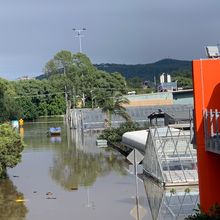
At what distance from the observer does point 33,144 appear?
178 ft

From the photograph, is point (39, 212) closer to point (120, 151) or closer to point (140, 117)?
point (120, 151)

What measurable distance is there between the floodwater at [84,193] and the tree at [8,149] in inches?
39.4

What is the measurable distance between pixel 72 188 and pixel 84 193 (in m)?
1.88

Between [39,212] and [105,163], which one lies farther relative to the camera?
[105,163]

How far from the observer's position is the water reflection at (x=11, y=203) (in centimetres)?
2047

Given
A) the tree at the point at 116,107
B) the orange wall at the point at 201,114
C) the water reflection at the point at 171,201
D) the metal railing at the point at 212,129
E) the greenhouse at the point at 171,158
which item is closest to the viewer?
the metal railing at the point at 212,129

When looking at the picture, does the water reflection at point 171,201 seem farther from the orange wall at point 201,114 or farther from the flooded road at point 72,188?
the orange wall at point 201,114

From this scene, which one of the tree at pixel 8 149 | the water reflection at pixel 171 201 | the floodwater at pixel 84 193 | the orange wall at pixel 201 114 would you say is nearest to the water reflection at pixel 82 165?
the floodwater at pixel 84 193

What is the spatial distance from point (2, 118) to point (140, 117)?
17.7 meters

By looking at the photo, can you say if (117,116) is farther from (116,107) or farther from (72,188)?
(72,188)

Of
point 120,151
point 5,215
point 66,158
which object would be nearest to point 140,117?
point 120,151

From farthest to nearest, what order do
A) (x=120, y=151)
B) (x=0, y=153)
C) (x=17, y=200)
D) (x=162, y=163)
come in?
(x=120, y=151) → (x=0, y=153) → (x=162, y=163) → (x=17, y=200)

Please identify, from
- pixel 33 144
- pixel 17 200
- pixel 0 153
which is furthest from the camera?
pixel 33 144

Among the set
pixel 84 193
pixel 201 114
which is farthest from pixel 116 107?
pixel 201 114
